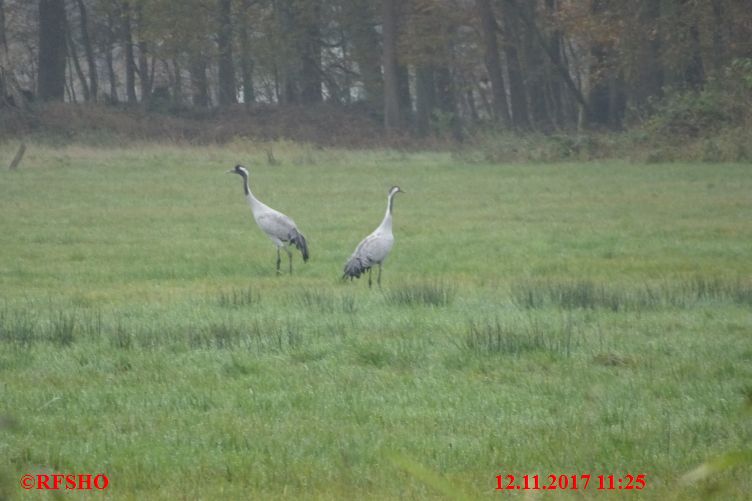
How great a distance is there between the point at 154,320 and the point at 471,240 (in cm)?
985

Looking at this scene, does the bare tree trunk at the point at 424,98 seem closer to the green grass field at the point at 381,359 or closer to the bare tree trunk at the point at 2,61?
the bare tree trunk at the point at 2,61

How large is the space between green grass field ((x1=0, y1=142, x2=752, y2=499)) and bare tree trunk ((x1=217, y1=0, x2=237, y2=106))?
4453 cm

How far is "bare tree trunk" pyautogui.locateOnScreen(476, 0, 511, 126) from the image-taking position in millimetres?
56125

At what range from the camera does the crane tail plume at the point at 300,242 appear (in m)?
18.6

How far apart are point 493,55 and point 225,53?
18.1m

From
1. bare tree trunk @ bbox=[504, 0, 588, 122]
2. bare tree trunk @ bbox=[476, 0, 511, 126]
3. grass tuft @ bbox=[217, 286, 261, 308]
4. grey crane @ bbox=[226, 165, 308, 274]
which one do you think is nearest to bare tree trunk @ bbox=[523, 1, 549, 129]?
bare tree trunk @ bbox=[504, 0, 588, 122]

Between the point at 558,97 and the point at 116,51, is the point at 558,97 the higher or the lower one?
the lower one

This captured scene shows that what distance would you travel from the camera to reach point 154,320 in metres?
12.6

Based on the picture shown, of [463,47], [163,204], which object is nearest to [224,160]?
[163,204]

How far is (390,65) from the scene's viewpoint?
6178cm

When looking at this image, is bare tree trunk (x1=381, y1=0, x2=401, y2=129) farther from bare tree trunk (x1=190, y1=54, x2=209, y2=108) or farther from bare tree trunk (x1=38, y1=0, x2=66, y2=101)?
bare tree trunk (x1=38, y1=0, x2=66, y2=101)

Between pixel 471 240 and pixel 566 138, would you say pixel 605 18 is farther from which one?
pixel 471 240
